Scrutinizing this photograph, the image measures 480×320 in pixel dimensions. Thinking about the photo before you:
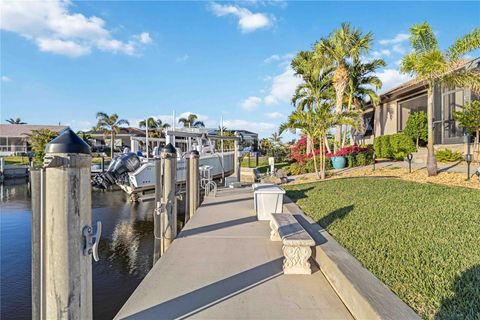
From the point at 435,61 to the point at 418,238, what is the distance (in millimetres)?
7927

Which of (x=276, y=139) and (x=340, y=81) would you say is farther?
(x=276, y=139)

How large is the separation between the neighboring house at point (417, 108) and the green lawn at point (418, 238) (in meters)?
6.73

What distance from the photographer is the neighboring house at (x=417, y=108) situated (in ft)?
52.8

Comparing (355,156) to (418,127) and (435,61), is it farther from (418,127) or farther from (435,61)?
(435,61)

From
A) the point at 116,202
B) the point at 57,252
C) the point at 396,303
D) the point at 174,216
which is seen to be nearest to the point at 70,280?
the point at 57,252

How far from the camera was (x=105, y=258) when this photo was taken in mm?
7871

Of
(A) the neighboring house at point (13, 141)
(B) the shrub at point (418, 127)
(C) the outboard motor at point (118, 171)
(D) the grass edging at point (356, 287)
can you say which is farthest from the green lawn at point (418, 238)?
(A) the neighboring house at point (13, 141)

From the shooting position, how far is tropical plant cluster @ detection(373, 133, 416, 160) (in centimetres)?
1791

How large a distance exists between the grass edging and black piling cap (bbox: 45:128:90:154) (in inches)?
105

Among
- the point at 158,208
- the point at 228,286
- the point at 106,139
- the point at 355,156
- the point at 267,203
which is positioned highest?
the point at 106,139

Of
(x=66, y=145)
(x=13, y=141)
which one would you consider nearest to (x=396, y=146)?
(x=66, y=145)

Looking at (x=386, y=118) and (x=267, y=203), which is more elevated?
(x=386, y=118)

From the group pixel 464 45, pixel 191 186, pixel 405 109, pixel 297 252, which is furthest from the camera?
pixel 405 109

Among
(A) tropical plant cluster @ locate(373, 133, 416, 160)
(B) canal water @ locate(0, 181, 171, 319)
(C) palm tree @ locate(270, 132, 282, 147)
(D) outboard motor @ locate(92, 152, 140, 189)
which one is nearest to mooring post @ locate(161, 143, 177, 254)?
(B) canal water @ locate(0, 181, 171, 319)
